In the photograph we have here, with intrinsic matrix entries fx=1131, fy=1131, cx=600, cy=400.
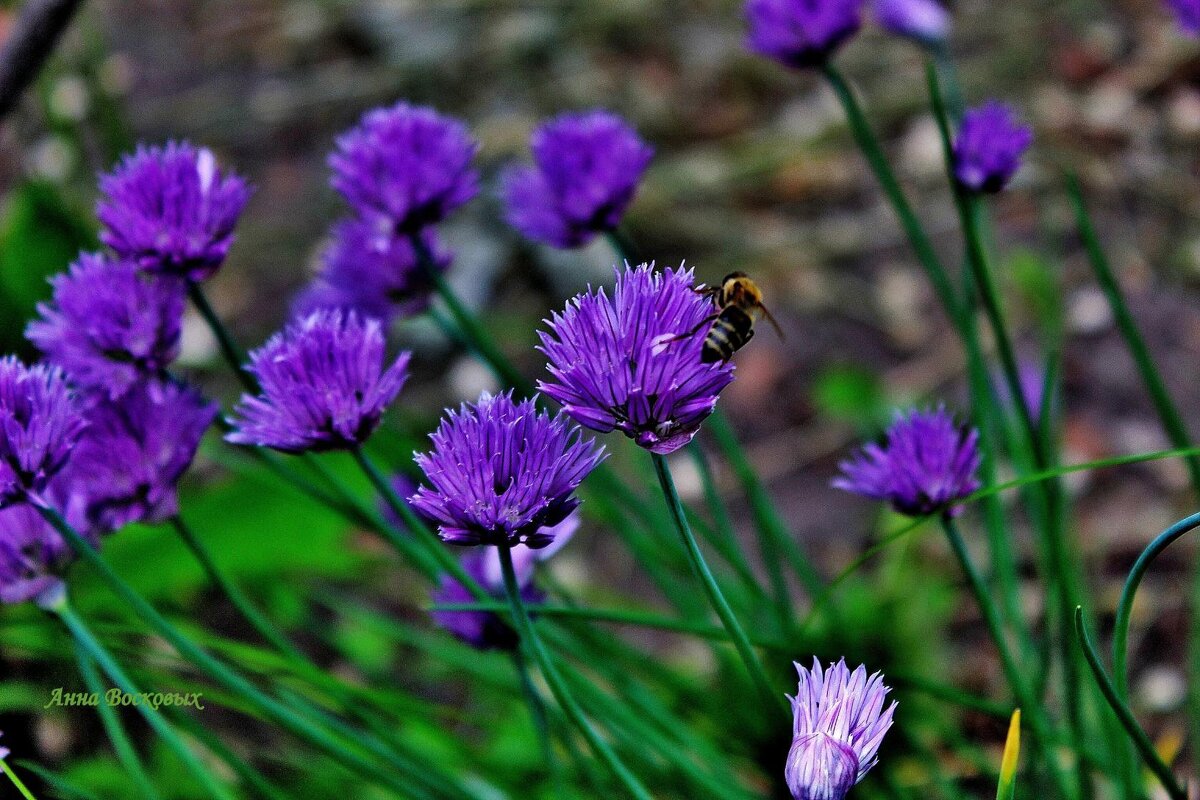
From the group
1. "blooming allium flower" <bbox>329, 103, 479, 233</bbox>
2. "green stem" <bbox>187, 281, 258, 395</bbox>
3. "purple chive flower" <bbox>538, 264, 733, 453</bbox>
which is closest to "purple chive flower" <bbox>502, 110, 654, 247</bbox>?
"blooming allium flower" <bbox>329, 103, 479, 233</bbox>

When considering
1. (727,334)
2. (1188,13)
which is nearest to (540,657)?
(727,334)

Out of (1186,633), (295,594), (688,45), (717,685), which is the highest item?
(688,45)

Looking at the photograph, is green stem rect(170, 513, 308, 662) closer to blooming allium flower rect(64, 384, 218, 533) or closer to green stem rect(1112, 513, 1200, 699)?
blooming allium flower rect(64, 384, 218, 533)

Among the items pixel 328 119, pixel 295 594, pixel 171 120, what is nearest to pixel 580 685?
pixel 295 594

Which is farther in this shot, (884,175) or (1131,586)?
(884,175)

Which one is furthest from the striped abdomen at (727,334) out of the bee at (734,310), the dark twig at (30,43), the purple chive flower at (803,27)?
the dark twig at (30,43)

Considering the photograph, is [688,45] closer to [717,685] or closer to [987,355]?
[987,355]

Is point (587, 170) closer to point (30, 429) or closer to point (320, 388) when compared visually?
point (320, 388)
